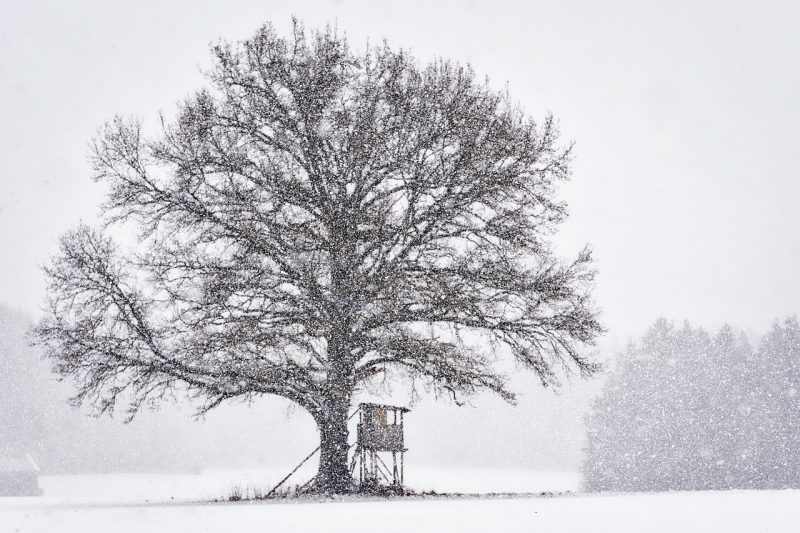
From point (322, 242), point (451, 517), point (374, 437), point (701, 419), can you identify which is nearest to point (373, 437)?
point (374, 437)

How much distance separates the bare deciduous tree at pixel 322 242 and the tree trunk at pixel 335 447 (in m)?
0.06

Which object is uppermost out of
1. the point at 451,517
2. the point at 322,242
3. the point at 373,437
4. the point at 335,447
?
the point at 322,242

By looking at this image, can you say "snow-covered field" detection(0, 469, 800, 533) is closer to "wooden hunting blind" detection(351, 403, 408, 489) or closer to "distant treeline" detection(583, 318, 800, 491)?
"wooden hunting blind" detection(351, 403, 408, 489)

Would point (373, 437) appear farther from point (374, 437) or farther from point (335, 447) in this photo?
point (335, 447)

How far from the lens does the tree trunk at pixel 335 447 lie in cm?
1905

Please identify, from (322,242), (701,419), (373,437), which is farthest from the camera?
(701,419)

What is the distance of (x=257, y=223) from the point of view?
1942cm

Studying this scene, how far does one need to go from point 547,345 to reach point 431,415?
101119mm

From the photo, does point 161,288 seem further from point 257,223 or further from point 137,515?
point 137,515

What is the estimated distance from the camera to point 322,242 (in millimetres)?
19172

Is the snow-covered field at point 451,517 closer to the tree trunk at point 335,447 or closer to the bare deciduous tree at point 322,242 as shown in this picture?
the bare deciduous tree at point 322,242

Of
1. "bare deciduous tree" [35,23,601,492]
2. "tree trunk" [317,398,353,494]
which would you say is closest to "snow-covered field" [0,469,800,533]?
"bare deciduous tree" [35,23,601,492]

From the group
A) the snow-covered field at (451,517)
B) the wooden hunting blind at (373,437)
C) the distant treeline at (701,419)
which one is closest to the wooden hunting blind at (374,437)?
the wooden hunting blind at (373,437)

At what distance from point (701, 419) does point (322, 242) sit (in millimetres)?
35579
